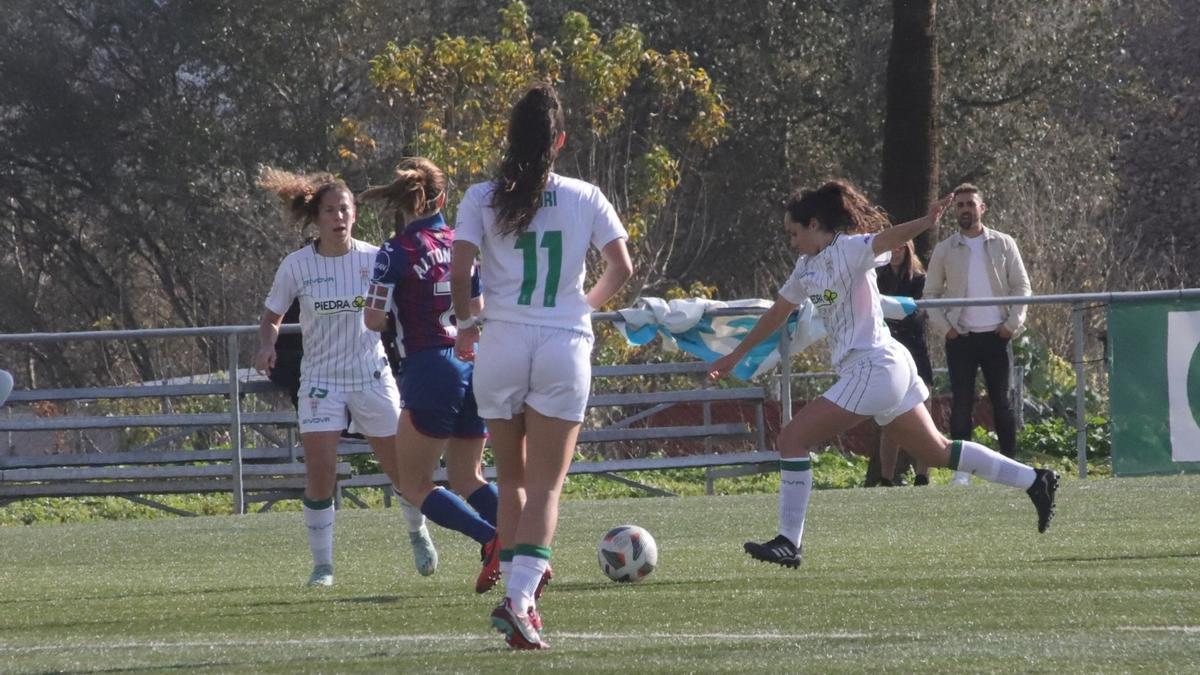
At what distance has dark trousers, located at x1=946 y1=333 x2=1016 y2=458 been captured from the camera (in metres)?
13.6

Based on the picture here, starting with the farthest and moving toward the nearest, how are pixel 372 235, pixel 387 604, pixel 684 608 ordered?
pixel 372 235
pixel 387 604
pixel 684 608

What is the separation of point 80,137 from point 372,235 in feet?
44.2

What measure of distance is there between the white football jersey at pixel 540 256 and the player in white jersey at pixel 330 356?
254cm

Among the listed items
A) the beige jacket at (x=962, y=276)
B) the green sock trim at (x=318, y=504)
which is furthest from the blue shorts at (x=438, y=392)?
the beige jacket at (x=962, y=276)

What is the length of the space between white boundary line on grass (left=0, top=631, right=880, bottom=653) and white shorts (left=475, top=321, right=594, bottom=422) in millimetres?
765

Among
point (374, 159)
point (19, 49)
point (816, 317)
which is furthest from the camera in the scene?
point (19, 49)

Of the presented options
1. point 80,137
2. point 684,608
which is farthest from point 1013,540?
point 80,137

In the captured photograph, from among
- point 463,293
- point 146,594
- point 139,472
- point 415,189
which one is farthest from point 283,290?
point 139,472

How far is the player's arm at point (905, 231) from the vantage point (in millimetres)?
7621

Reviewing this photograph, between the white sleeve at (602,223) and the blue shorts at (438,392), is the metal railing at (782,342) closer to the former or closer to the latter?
the blue shorts at (438,392)

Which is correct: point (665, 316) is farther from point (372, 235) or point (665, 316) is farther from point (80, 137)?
point (80, 137)

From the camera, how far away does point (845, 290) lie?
8.19m

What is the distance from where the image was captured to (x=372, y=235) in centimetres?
2466

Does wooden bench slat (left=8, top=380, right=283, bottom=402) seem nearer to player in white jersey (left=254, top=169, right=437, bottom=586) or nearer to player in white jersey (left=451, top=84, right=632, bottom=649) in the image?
player in white jersey (left=254, top=169, right=437, bottom=586)
